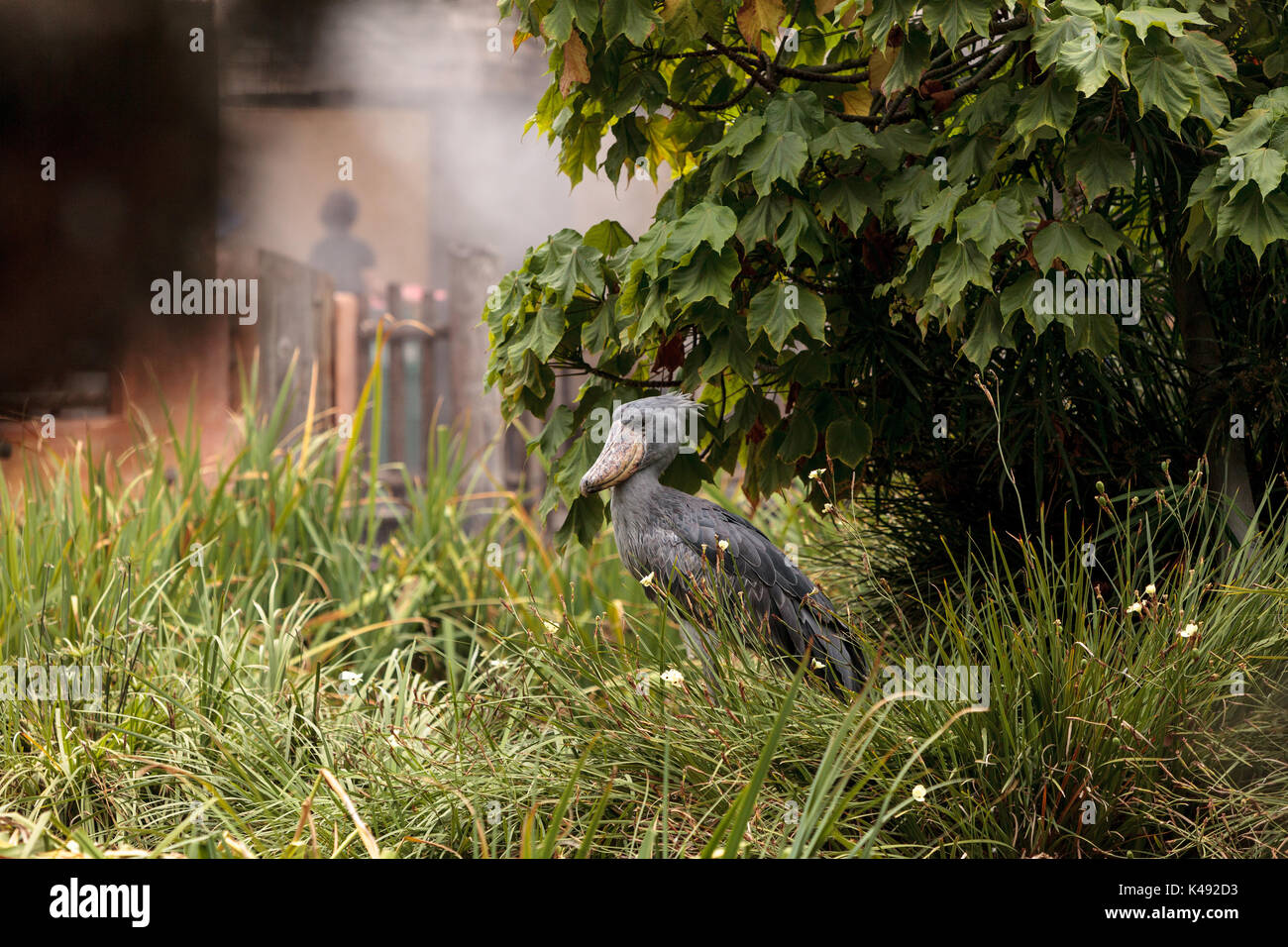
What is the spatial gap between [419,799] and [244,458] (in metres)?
2.55

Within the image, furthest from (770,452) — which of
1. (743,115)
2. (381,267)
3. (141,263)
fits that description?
(381,267)

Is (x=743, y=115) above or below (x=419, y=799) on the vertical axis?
above

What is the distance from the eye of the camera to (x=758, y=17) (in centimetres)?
219

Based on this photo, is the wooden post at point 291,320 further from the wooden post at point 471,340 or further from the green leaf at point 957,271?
the green leaf at point 957,271

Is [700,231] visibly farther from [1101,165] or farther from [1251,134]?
[1251,134]

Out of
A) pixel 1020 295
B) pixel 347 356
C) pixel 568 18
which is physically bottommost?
pixel 347 356

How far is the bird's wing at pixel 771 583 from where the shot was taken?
2363 mm

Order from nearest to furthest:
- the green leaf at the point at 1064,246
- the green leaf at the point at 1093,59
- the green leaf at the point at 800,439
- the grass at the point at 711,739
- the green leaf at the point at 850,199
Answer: the green leaf at the point at 1093,59, the grass at the point at 711,739, the green leaf at the point at 1064,246, the green leaf at the point at 850,199, the green leaf at the point at 800,439

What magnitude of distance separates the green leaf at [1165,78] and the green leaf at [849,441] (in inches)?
35.1

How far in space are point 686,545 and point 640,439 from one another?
0.27 meters

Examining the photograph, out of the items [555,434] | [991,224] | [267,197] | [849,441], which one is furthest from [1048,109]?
[267,197]

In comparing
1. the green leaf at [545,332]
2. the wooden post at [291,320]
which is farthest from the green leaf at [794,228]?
the wooden post at [291,320]
